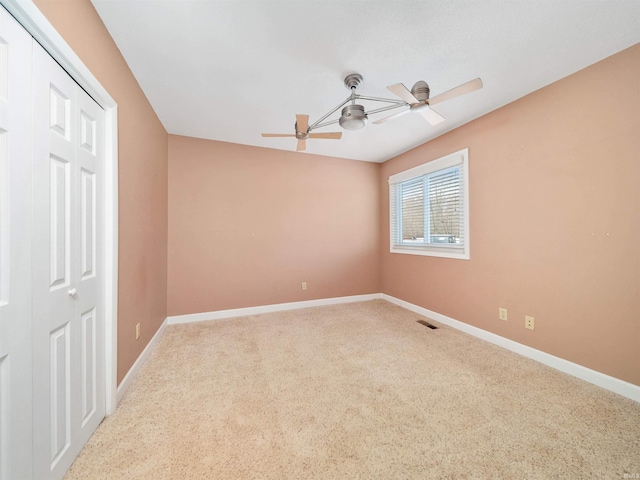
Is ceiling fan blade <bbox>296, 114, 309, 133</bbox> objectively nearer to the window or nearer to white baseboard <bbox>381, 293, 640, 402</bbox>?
the window

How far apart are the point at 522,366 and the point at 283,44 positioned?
3.17 m

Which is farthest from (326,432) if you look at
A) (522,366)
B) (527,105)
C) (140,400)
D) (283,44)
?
(527,105)

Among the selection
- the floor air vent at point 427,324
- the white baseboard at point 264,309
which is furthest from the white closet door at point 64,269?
the floor air vent at point 427,324

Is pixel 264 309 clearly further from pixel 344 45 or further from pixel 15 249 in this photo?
pixel 344 45

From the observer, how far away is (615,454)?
1239 mm

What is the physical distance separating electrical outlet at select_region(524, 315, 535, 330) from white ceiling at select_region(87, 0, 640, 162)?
6.18 ft

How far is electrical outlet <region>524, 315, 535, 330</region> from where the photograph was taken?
87.8 inches

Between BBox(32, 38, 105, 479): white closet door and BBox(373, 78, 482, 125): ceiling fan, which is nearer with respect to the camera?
BBox(32, 38, 105, 479): white closet door

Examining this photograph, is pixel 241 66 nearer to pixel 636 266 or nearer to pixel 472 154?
pixel 472 154

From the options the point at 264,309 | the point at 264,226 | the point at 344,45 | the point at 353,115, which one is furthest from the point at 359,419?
the point at 264,226

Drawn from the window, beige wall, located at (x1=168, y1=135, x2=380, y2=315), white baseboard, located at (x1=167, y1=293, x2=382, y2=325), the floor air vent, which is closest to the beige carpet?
the floor air vent

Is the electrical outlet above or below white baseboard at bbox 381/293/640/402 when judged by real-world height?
above

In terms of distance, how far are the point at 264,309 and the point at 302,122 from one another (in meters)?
2.62

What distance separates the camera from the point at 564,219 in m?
2.02
